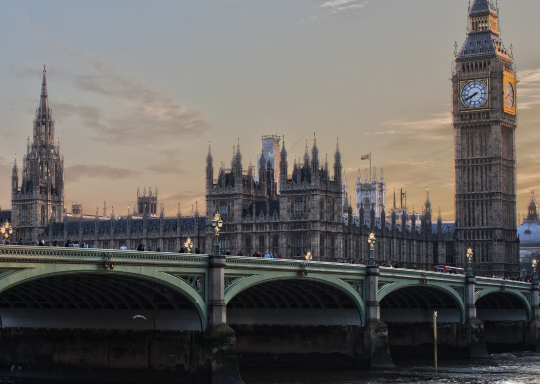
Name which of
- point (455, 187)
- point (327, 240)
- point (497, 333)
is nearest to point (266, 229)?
point (327, 240)

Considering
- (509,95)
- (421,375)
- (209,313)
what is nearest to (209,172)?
(509,95)

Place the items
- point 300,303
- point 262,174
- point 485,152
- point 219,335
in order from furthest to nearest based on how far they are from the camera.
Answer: point 485,152 < point 262,174 < point 300,303 < point 219,335

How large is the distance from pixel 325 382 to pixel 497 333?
1444 inches

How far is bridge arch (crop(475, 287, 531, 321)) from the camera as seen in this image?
10225 centimetres

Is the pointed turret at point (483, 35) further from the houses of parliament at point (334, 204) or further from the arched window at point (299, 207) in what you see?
the arched window at point (299, 207)

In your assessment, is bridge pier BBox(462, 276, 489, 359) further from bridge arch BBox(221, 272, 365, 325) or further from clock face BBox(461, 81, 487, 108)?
clock face BBox(461, 81, 487, 108)

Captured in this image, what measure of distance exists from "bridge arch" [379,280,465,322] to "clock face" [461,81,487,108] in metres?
73.7

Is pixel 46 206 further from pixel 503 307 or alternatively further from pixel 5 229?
pixel 5 229

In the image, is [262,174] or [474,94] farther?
[474,94]

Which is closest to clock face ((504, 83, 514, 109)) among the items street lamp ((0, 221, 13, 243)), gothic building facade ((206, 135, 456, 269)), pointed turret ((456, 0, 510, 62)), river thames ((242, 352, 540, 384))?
pointed turret ((456, 0, 510, 62))

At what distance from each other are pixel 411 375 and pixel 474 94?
93790mm

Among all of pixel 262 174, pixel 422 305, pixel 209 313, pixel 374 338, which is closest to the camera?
pixel 209 313

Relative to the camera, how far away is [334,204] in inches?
5502

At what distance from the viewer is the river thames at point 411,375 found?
67125 millimetres
